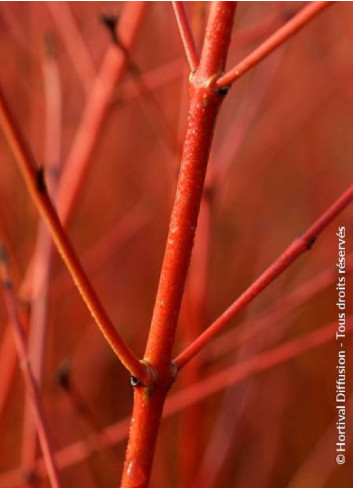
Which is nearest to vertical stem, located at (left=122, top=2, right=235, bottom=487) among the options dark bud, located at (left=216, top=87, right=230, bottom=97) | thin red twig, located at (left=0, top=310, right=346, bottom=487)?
dark bud, located at (left=216, top=87, right=230, bottom=97)

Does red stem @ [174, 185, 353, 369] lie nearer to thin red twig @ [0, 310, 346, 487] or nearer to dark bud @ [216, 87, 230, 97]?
dark bud @ [216, 87, 230, 97]

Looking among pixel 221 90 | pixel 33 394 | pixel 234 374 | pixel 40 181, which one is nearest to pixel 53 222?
pixel 40 181

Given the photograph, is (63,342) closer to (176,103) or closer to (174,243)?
(176,103)

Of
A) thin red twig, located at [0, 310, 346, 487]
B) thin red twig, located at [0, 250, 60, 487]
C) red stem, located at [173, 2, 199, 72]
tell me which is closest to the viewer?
red stem, located at [173, 2, 199, 72]

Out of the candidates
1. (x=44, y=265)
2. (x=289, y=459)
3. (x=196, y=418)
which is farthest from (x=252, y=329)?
(x=289, y=459)

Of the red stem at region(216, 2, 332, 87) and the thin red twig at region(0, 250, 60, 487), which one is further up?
the red stem at region(216, 2, 332, 87)

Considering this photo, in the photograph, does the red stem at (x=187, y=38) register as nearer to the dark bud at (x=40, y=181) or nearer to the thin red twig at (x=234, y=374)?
the dark bud at (x=40, y=181)
